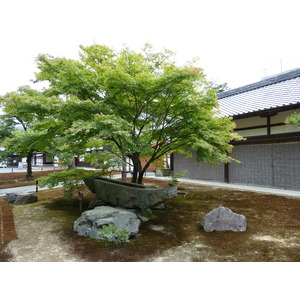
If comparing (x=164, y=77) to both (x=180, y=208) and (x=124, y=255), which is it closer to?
(x=124, y=255)

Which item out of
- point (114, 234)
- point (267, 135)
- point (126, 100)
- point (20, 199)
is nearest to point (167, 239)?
point (114, 234)

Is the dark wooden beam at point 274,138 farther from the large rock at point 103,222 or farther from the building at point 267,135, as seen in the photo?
the large rock at point 103,222

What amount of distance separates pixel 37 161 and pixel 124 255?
34489 mm

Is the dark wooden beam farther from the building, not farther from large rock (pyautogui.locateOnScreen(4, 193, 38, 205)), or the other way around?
large rock (pyautogui.locateOnScreen(4, 193, 38, 205))

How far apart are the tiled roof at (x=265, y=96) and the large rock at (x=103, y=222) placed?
7.95 metres

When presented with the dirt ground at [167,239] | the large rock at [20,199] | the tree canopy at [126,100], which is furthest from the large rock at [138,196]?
the large rock at [20,199]

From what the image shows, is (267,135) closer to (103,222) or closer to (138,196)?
(138,196)

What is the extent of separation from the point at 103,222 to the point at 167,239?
1.63 metres

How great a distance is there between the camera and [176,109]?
252 inches

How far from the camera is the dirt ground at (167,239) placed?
13.2 feet

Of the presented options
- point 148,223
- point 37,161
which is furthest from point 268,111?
point 37,161

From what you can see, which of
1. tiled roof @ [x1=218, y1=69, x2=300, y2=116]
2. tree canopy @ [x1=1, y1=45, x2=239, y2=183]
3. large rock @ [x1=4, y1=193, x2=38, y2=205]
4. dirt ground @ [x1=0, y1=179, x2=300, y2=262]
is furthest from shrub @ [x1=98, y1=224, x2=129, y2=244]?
tiled roof @ [x1=218, y1=69, x2=300, y2=116]

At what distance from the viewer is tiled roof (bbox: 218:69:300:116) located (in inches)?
A: 409

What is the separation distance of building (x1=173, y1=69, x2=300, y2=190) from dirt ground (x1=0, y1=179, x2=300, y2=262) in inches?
143
